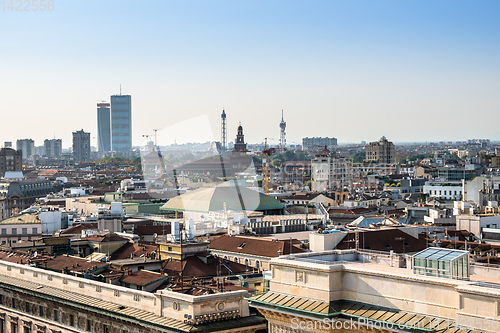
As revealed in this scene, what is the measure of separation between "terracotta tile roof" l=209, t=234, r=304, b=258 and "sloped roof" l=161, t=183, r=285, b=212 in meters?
24.2

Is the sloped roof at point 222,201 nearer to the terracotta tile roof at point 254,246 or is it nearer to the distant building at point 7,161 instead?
the terracotta tile roof at point 254,246

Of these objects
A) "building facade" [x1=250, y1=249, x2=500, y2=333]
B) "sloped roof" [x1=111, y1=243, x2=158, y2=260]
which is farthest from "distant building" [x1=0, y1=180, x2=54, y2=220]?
"building facade" [x1=250, y1=249, x2=500, y2=333]

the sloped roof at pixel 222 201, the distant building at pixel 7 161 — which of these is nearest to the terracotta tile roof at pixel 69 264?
the sloped roof at pixel 222 201

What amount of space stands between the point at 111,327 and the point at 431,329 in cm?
1494

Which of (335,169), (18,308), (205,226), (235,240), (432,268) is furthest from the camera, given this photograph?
(335,169)

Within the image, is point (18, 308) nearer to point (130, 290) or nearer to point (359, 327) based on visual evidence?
point (130, 290)

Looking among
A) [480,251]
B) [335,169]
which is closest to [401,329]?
[480,251]

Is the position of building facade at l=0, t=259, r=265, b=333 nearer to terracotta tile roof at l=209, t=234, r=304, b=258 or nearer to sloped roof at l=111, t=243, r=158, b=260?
sloped roof at l=111, t=243, r=158, b=260

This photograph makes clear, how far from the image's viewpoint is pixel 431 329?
16.5m

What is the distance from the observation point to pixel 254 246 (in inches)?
1815

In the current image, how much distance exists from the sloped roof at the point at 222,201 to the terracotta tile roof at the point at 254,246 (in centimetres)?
2423

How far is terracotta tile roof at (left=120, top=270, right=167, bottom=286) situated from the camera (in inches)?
1223

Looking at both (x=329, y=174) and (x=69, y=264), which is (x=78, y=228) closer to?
(x=69, y=264)

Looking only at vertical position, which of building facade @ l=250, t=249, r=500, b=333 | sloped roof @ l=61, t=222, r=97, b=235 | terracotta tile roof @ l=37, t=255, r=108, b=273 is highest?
building facade @ l=250, t=249, r=500, b=333
